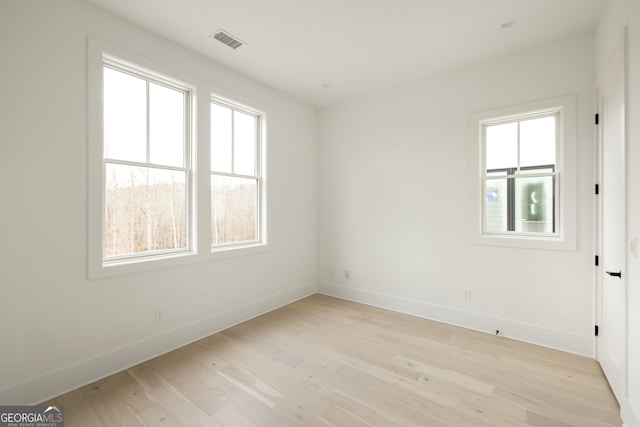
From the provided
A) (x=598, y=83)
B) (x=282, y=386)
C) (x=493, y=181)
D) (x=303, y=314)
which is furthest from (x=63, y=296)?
(x=598, y=83)

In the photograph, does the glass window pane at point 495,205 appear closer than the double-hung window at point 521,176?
No

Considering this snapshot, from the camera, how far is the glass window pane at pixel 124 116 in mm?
2428

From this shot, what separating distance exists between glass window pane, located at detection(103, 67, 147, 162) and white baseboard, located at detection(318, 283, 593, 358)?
10.5ft

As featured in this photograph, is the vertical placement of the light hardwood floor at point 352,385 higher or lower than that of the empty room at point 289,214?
lower

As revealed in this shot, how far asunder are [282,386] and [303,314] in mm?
1496

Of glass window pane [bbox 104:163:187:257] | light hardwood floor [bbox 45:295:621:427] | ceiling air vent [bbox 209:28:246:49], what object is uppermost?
ceiling air vent [bbox 209:28:246:49]

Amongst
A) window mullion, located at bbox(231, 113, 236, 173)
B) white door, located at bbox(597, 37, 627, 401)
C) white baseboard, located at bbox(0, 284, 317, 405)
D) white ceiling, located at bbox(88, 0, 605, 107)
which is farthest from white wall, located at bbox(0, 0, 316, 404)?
white door, located at bbox(597, 37, 627, 401)

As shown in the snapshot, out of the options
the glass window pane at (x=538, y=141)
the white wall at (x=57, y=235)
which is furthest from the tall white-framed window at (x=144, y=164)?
the glass window pane at (x=538, y=141)

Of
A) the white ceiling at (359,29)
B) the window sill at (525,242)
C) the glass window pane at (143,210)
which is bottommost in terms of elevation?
the window sill at (525,242)

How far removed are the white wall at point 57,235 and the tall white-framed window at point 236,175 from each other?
0.66 m

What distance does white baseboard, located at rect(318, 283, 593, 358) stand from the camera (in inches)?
105

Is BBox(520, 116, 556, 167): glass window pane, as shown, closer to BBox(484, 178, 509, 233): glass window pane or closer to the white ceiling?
BBox(484, 178, 509, 233): glass window pane

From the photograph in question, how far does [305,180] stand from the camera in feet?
14.5

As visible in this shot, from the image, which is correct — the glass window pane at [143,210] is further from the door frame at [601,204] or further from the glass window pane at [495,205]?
the door frame at [601,204]
